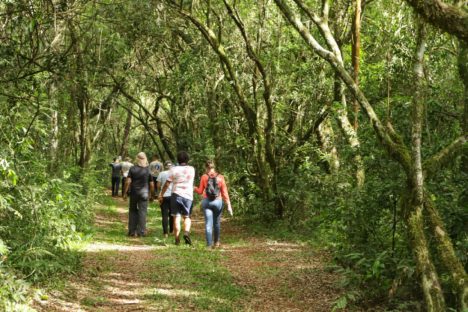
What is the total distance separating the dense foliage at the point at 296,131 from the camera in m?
6.98

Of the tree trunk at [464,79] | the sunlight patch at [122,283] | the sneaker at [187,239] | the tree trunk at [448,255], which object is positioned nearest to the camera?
the tree trunk at [448,255]

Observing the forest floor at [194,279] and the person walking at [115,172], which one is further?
the person walking at [115,172]

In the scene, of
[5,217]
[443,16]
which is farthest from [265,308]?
[443,16]

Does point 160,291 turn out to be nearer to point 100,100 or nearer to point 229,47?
point 229,47

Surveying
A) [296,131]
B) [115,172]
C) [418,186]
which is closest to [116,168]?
[115,172]

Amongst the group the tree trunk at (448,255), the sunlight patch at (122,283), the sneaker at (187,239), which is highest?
the tree trunk at (448,255)

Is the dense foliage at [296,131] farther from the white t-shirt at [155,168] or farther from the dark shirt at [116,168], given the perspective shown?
the dark shirt at [116,168]

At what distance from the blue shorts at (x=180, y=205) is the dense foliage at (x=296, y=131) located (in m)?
1.91

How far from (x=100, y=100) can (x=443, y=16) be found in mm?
→ 21312

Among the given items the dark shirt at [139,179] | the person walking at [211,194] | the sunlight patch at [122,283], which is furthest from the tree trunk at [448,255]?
the dark shirt at [139,179]

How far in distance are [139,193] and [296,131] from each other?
5826mm

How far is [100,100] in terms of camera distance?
83.0ft

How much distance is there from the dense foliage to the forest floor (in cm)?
51

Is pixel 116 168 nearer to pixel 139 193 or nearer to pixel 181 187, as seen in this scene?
pixel 139 193
